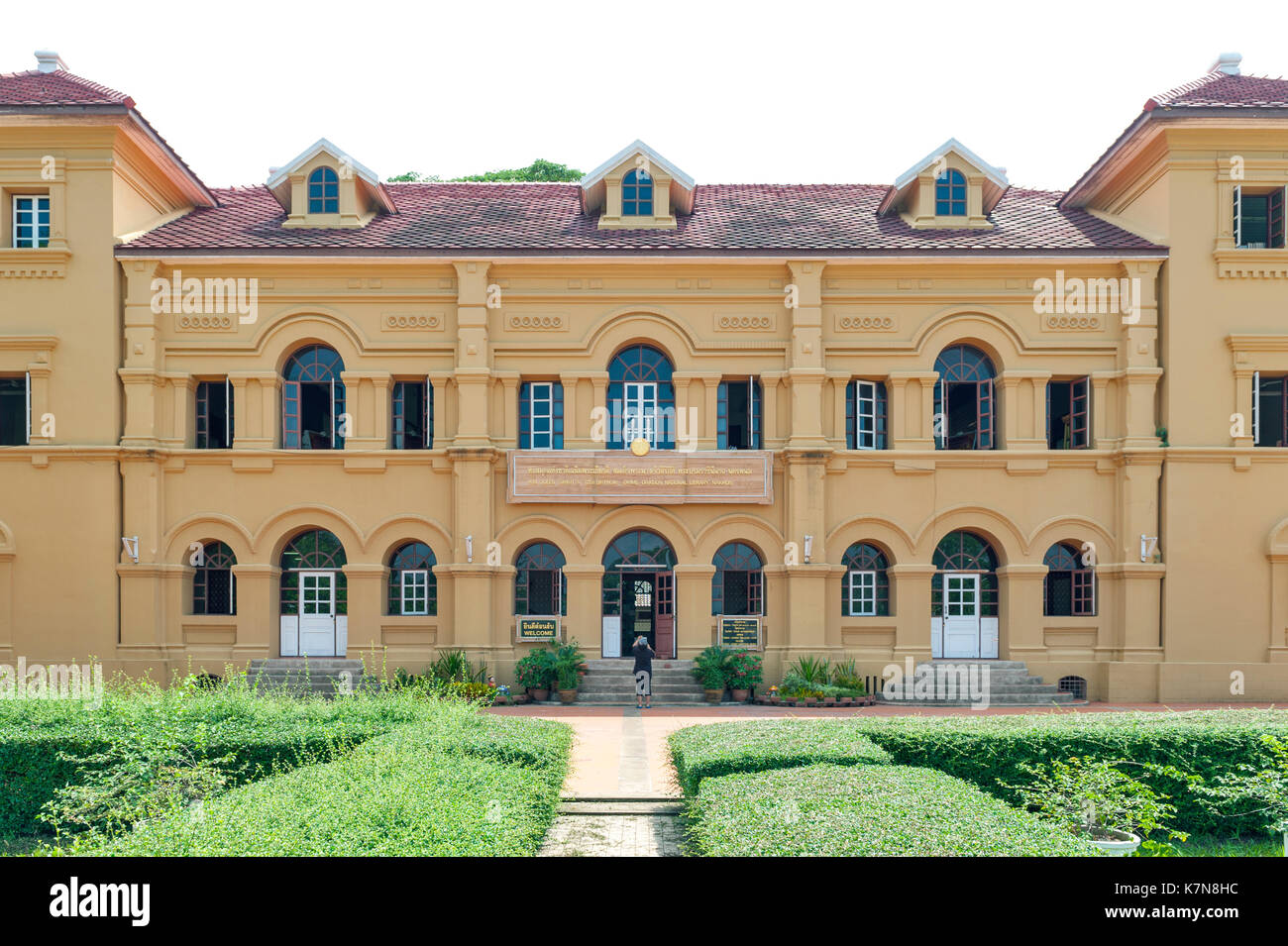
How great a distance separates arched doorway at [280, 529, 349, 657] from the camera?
23344 millimetres

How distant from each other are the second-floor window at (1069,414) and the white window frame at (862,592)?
5.27 meters

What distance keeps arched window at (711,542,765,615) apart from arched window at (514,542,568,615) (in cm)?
361

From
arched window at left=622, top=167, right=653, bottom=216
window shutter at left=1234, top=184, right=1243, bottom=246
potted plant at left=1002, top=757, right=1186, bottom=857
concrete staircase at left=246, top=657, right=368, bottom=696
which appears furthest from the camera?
arched window at left=622, top=167, right=653, bottom=216

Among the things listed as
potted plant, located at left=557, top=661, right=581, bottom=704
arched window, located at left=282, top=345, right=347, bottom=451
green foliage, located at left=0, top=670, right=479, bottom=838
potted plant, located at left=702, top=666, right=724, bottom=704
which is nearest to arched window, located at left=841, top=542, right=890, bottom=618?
potted plant, located at left=702, top=666, right=724, bottom=704

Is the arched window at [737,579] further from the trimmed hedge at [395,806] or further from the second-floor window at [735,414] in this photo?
the trimmed hedge at [395,806]

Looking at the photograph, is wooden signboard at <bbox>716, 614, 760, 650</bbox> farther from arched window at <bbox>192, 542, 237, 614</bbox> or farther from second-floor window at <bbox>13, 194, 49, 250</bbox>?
second-floor window at <bbox>13, 194, 49, 250</bbox>

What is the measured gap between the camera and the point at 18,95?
22812 millimetres

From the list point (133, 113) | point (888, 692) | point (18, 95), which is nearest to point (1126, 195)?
point (888, 692)

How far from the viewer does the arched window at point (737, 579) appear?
2328 centimetres

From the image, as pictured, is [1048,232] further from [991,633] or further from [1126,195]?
[991,633]

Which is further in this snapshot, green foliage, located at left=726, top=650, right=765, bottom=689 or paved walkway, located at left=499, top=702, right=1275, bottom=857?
green foliage, located at left=726, top=650, right=765, bottom=689

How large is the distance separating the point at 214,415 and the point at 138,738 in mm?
14935

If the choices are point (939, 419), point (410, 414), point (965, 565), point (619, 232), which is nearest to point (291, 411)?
point (410, 414)

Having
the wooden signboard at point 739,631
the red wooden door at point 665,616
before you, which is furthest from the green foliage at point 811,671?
the red wooden door at point 665,616
